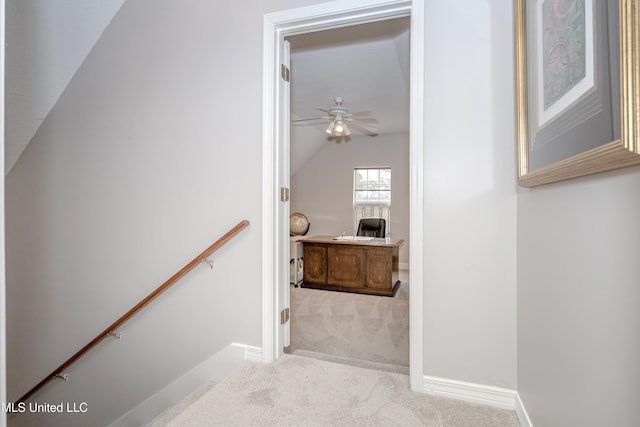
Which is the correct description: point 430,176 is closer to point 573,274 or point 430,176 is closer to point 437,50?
point 437,50

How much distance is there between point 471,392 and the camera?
1.62m

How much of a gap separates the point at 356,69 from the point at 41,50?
2.62 m

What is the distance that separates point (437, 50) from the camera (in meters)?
1.67

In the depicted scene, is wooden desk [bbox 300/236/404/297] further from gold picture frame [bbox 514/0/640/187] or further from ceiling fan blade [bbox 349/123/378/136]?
gold picture frame [bbox 514/0/640/187]

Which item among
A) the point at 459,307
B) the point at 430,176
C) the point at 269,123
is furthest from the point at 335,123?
the point at 459,307

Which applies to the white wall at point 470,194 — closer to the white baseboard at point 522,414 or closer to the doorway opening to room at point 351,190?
the white baseboard at point 522,414

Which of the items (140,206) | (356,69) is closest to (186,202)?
(140,206)

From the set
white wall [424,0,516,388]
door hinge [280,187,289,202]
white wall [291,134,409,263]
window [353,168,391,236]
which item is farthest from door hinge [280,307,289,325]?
window [353,168,391,236]

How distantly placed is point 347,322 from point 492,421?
6.27 ft

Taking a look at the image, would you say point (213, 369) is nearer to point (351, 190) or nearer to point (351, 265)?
point (351, 265)

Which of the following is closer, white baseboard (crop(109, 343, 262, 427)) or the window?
white baseboard (crop(109, 343, 262, 427))

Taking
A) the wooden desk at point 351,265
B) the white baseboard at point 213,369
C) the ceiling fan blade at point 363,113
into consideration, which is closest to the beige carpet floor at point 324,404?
the white baseboard at point 213,369

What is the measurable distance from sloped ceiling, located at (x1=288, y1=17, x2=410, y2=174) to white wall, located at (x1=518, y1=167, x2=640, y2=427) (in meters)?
2.00

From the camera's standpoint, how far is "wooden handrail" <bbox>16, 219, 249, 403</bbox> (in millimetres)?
2027
